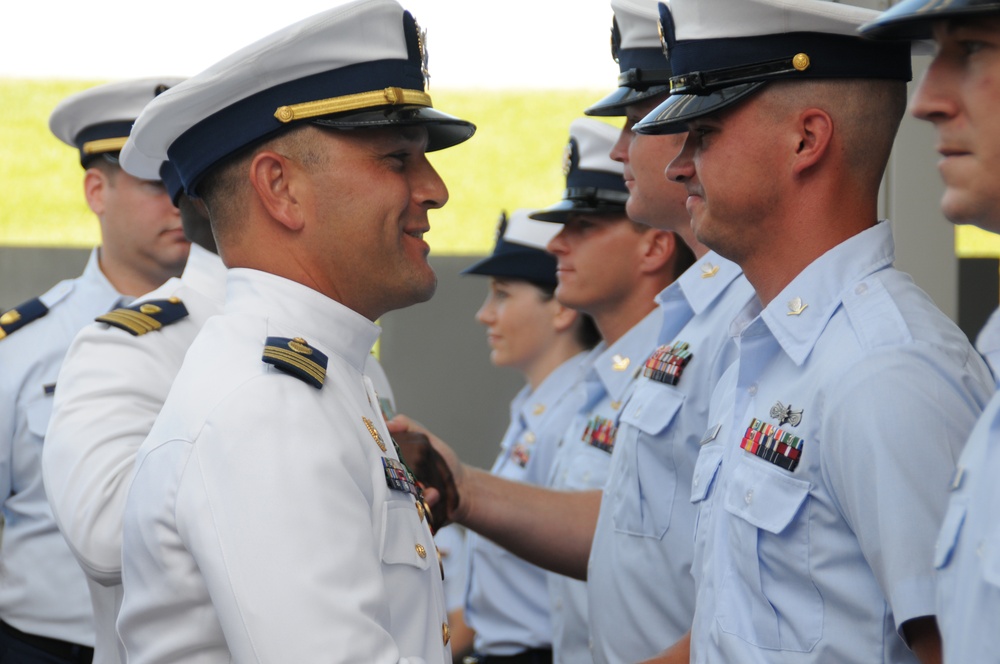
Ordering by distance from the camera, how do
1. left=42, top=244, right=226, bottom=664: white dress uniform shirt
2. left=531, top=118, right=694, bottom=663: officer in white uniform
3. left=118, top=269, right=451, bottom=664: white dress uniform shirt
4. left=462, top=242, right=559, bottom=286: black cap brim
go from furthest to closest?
left=462, top=242, right=559, bottom=286: black cap brim < left=531, top=118, right=694, bottom=663: officer in white uniform < left=42, top=244, right=226, bottom=664: white dress uniform shirt < left=118, top=269, right=451, bottom=664: white dress uniform shirt

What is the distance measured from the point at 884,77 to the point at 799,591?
889mm

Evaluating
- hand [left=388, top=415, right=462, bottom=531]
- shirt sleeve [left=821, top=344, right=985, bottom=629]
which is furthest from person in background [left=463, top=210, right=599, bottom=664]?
shirt sleeve [left=821, top=344, right=985, bottom=629]

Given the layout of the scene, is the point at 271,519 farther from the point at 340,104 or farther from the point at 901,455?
the point at 901,455

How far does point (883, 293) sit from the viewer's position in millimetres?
1808

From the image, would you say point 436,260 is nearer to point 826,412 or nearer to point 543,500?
point 543,500

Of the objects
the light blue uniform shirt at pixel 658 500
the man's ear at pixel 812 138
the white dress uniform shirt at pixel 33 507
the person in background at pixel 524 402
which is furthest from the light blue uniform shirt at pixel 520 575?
the man's ear at pixel 812 138

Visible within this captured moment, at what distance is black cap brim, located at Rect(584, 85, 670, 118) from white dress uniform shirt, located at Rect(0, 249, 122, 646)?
5.43 ft

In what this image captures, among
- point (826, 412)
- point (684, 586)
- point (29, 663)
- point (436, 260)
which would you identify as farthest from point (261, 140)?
point (436, 260)

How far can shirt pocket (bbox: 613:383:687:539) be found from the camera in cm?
260

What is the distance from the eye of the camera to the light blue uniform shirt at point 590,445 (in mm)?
3393

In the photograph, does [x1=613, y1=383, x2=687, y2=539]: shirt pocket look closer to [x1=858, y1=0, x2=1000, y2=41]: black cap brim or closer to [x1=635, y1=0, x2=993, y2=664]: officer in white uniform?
[x1=635, y1=0, x2=993, y2=664]: officer in white uniform

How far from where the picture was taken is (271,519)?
1.50 m

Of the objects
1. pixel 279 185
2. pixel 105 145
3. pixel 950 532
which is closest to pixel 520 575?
pixel 105 145

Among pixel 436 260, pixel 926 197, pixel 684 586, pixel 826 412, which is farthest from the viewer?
pixel 436 260
